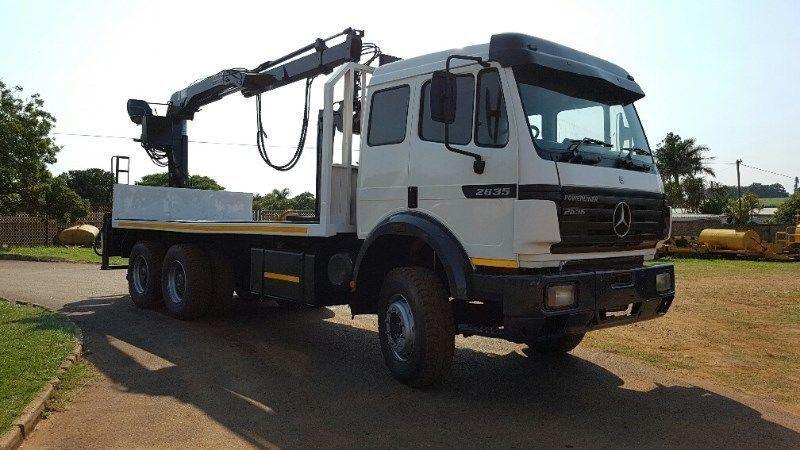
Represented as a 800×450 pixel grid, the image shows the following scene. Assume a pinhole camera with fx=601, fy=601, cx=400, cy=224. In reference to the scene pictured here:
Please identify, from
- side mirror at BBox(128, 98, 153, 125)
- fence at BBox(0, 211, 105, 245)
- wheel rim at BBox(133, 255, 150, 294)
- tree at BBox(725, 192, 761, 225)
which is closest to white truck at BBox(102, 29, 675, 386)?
wheel rim at BBox(133, 255, 150, 294)

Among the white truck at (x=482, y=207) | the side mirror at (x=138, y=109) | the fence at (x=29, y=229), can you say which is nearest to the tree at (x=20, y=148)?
the fence at (x=29, y=229)

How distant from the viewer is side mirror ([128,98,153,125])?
12.1 m

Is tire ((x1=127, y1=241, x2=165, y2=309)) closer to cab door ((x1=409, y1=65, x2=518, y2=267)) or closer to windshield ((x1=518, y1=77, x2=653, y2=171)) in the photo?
cab door ((x1=409, y1=65, x2=518, y2=267))

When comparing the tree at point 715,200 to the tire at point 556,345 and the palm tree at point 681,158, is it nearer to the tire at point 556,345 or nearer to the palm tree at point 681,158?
the palm tree at point 681,158

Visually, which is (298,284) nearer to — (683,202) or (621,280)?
(621,280)

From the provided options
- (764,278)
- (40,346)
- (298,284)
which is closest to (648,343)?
(298,284)

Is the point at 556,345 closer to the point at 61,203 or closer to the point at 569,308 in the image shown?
the point at 569,308

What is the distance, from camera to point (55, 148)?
26.2 m

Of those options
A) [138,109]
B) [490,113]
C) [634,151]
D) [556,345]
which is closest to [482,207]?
[490,113]

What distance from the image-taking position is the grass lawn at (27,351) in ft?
15.6

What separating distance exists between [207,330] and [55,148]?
2242 cm

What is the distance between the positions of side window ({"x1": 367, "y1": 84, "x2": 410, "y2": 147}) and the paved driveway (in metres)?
2.38

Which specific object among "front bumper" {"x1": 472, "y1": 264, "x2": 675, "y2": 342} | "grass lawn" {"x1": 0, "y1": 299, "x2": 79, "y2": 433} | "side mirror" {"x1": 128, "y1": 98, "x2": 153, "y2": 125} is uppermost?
"side mirror" {"x1": 128, "y1": 98, "x2": 153, "y2": 125}

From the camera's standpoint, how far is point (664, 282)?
222 inches
